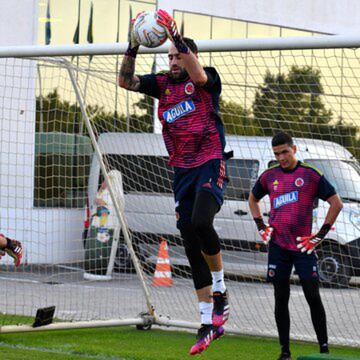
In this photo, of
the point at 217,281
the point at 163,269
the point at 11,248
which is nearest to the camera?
the point at 217,281

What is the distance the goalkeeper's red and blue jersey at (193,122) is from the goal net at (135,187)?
3.17 metres

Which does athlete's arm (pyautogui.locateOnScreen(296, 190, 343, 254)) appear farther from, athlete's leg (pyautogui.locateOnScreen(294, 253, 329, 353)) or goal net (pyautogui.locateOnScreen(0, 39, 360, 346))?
goal net (pyautogui.locateOnScreen(0, 39, 360, 346))

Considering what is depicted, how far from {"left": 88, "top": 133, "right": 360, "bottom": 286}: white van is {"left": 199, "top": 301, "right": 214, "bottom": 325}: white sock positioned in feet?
14.6

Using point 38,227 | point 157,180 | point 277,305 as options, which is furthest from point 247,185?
point 277,305

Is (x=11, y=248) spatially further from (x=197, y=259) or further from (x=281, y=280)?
(x=281, y=280)

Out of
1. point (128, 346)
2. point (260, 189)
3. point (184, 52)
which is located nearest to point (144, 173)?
point (128, 346)

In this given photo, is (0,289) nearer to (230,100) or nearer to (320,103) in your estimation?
(230,100)

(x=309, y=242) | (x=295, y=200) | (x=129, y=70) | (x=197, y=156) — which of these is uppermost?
(x=129, y=70)

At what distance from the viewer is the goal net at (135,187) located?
11.5 metres

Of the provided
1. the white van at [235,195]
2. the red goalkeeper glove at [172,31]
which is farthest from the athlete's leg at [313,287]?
the white van at [235,195]

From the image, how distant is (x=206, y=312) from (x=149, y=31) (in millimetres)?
2143

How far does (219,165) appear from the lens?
24.9 ft

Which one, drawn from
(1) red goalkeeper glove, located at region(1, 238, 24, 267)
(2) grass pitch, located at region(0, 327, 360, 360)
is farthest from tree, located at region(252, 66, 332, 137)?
(1) red goalkeeper glove, located at region(1, 238, 24, 267)

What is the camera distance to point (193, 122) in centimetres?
755
